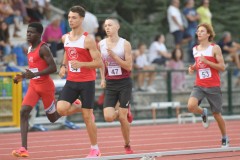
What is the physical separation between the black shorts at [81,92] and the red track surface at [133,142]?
3.49 feet

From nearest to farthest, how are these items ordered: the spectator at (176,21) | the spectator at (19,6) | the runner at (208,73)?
the runner at (208,73)
the spectator at (19,6)
the spectator at (176,21)

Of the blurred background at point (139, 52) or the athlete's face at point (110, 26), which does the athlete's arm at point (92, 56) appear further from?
the blurred background at point (139, 52)

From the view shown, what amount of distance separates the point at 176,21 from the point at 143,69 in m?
2.37

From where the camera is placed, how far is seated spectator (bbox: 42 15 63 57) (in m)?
21.2

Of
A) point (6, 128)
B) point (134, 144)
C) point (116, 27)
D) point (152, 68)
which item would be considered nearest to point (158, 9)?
point (152, 68)

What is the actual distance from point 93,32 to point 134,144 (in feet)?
27.6

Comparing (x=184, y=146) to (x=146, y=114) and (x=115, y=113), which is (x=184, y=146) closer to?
(x=115, y=113)

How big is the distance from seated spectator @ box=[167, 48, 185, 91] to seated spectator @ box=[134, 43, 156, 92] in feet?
1.85

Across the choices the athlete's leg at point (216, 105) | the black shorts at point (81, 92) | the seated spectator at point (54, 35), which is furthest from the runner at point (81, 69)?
the seated spectator at point (54, 35)

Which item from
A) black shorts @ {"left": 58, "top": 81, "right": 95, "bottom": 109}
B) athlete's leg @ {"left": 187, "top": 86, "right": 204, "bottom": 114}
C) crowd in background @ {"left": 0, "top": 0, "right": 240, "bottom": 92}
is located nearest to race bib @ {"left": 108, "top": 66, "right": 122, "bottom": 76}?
Answer: black shorts @ {"left": 58, "top": 81, "right": 95, "bottom": 109}

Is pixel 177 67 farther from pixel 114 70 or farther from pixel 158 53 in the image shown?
pixel 114 70

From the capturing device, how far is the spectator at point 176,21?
2362cm

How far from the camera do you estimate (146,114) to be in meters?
21.3

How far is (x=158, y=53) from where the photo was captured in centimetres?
2341
